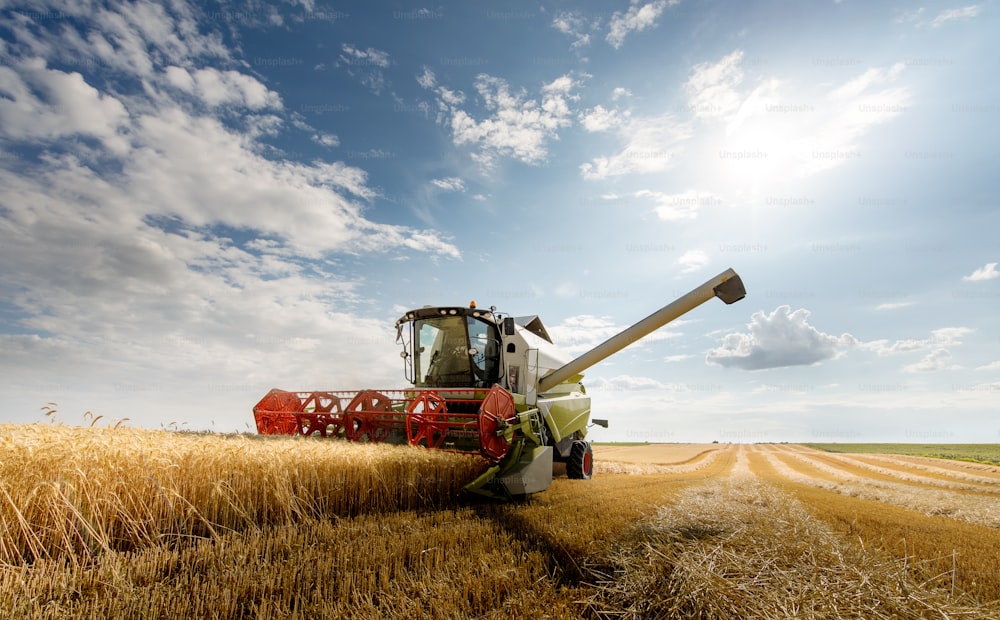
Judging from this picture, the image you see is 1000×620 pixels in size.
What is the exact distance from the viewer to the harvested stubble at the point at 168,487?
9.87 ft

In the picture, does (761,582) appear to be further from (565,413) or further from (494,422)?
(565,413)

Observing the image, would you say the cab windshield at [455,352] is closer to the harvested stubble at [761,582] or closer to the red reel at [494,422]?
the red reel at [494,422]

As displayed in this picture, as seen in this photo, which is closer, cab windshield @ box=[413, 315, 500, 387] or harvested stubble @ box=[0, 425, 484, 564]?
harvested stubble @ box=[0, 425, 484, 564]

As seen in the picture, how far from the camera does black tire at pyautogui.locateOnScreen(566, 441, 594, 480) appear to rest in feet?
30.0

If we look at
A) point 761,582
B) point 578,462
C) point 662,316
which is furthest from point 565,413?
point 761,582

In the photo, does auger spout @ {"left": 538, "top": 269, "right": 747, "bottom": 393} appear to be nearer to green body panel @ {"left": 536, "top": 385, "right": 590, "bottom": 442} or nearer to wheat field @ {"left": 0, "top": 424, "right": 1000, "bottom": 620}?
green body panel @ {"left": 536, "top": 385, "right": 590, "bottom": 442}

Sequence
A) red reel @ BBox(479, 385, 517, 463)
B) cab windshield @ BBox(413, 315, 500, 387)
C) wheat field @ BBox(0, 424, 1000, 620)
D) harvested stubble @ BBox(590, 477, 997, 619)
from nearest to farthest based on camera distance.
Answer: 1. harvested stubble @ BBox(590, 477, 997, 619)
2. wheat field @ BBox(0, 424, 1000, 620)
3. red reel @ BBox(479, 385, 517, 463)
4. cab windshield @ BBox(413, 315, 500, 387)

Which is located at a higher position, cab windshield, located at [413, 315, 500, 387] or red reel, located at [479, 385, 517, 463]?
cab windshield, located at [413, 315, 500, 387]

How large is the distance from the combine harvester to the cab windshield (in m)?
0.02

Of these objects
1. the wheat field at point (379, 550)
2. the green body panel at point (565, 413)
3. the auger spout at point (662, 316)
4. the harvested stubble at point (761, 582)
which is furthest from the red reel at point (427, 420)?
the harvested stubble at point (761, 582)

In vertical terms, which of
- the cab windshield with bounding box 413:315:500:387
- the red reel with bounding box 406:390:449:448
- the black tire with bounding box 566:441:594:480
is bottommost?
the black tire with bounding box 566:441:594:480

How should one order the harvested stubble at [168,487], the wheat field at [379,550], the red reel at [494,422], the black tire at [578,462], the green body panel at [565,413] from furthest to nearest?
the black tire at [578,462]
the green body panel at [565,413]
the red reel at [494,422]
the harvested stubble at [168,487]
the wheat field at [379,550]

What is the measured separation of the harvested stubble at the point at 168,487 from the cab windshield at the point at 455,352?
2805 mm

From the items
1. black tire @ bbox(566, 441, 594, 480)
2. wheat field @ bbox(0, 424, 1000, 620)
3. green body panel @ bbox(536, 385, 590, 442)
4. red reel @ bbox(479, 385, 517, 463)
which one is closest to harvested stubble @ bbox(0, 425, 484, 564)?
wheat field @ bbox(0, 424, 1000, 620)
